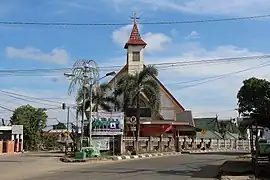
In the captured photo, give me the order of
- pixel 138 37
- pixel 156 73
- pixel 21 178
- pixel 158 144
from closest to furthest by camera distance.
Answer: pixel 21 178 → pixel 156 73 → pixel 158 144 → pixel 138 37

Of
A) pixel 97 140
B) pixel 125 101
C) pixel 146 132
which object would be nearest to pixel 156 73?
pixel 125 101

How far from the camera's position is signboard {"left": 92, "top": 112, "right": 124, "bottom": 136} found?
128ft

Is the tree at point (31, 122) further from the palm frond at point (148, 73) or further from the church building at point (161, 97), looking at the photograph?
the palm frond at point (148, 73)

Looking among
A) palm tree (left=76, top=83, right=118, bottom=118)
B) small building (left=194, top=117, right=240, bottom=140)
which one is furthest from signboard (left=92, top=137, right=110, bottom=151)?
small building (left=194, top=117, right=240, bottom=140)

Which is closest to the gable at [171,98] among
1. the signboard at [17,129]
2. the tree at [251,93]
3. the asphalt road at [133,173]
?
the tree at [251,93]

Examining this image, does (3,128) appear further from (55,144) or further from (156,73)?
(156,73)

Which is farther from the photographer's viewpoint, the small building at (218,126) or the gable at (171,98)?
the small building at (218,126)

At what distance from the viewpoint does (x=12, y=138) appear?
63625 mm

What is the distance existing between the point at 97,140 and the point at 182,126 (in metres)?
24.7

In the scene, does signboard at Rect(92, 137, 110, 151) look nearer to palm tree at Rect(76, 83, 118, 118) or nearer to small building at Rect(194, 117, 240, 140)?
palm tree at Rect(76, 83, 118, 118)

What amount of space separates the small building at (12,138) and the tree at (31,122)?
2.94 m

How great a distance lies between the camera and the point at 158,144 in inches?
1869

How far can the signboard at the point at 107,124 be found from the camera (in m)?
39.1

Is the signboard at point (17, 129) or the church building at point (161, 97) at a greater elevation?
the church building at point (161, 97)
